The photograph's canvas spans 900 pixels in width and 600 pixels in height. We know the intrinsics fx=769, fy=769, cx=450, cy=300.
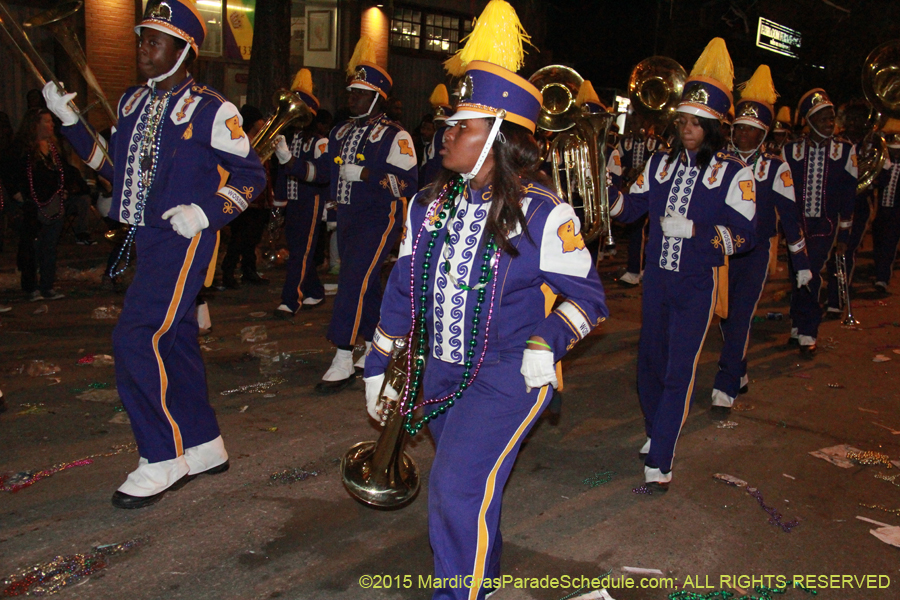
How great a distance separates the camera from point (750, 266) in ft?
19.9

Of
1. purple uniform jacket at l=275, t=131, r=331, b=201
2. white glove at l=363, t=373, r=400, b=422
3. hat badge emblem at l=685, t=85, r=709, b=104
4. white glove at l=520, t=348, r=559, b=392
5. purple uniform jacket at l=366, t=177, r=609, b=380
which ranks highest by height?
hat badge emblem at l=685, t=85, r=709, b=104

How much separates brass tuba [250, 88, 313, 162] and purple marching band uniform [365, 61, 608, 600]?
4.23m

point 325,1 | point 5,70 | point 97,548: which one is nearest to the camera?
point 97,548

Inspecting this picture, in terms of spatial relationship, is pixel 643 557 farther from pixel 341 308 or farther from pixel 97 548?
pixel 341 308

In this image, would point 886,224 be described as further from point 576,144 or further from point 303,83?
point 303,83

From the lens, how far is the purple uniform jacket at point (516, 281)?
9.30ft

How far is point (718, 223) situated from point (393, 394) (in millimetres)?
2537

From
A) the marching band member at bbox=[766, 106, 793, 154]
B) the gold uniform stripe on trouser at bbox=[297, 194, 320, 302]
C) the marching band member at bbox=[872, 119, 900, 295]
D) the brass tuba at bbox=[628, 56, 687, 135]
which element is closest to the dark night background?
the marching band member at bbox=[766, 106, 793, 154]

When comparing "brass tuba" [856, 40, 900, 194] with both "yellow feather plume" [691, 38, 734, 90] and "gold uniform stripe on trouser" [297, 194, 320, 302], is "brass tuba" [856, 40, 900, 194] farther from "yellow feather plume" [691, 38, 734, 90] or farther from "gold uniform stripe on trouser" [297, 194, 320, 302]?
"gold uniform stripe on trouser" [297, 194, 320, 302]

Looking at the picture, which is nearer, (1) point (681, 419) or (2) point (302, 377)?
(1) point (681, 419)

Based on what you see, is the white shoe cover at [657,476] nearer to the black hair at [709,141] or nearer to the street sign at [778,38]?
the black hair at [709,141]

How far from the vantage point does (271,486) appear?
4.29m

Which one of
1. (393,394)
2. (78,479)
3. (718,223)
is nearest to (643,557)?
(393,394)

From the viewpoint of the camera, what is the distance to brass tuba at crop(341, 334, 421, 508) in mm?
3045
